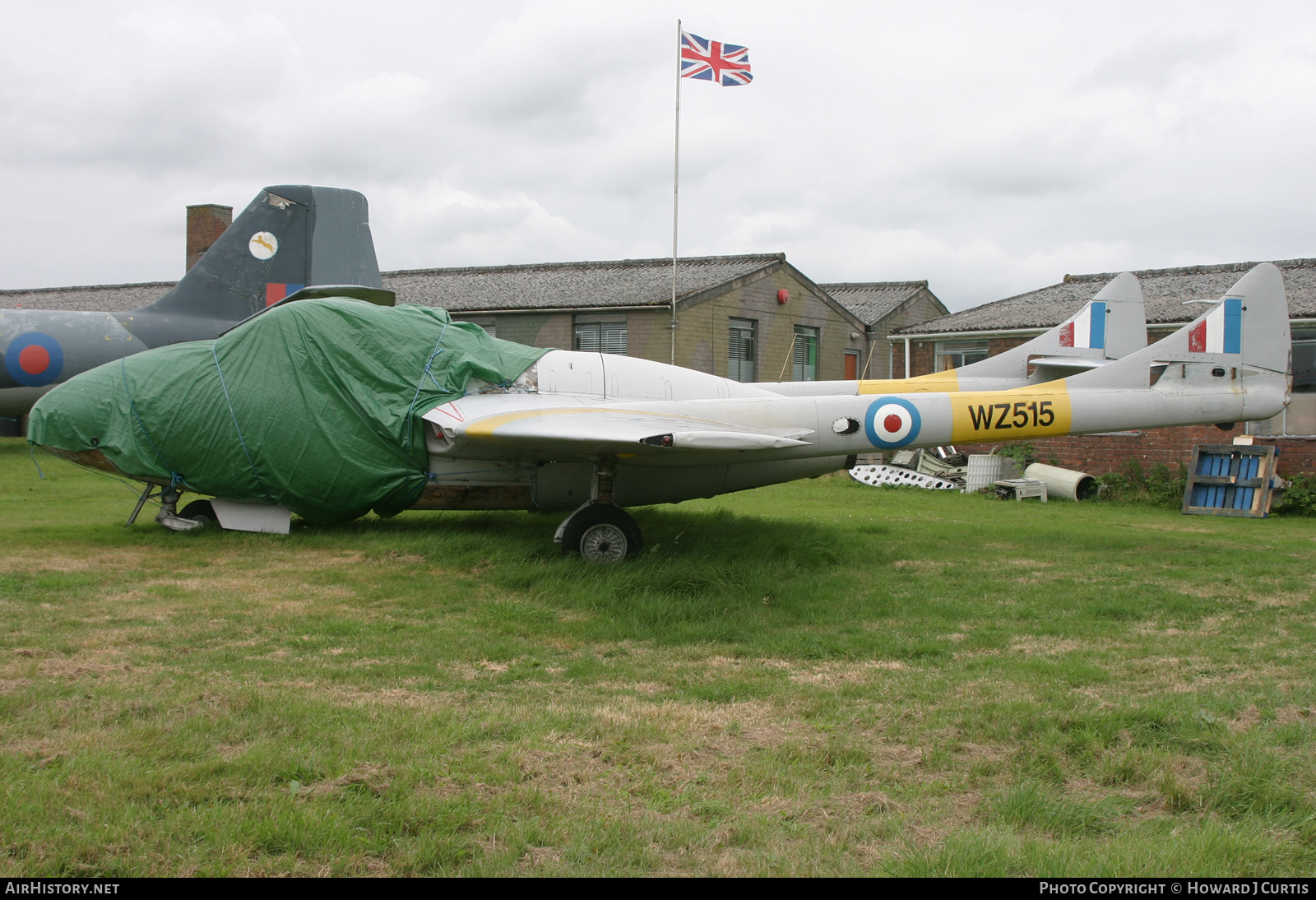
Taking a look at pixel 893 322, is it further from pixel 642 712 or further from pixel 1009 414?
pixel 642 712

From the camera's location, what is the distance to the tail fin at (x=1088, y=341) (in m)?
10.1

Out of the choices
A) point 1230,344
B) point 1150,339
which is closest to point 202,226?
point 1150,339

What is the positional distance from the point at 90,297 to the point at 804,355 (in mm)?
24183

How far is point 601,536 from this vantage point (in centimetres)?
835

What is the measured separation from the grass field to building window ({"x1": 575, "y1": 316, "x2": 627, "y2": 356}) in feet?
46.7

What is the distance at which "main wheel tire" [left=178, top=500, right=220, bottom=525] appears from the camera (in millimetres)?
9550

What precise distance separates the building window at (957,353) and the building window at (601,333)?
7.28 metres

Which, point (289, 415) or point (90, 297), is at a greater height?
point (90, 297)

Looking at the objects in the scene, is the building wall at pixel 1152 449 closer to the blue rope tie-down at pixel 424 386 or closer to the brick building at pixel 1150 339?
the brick building at pixel 1150 339

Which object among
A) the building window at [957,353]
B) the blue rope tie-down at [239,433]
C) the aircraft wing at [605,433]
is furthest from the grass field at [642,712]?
the building window at [957,353]

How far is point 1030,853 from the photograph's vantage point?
2924 mm

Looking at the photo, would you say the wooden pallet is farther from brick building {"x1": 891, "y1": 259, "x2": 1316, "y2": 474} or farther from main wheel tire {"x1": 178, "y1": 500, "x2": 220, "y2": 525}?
main wheel tire {"x1": 178, "y1": 500, "x2": 220, "y2": 525}
